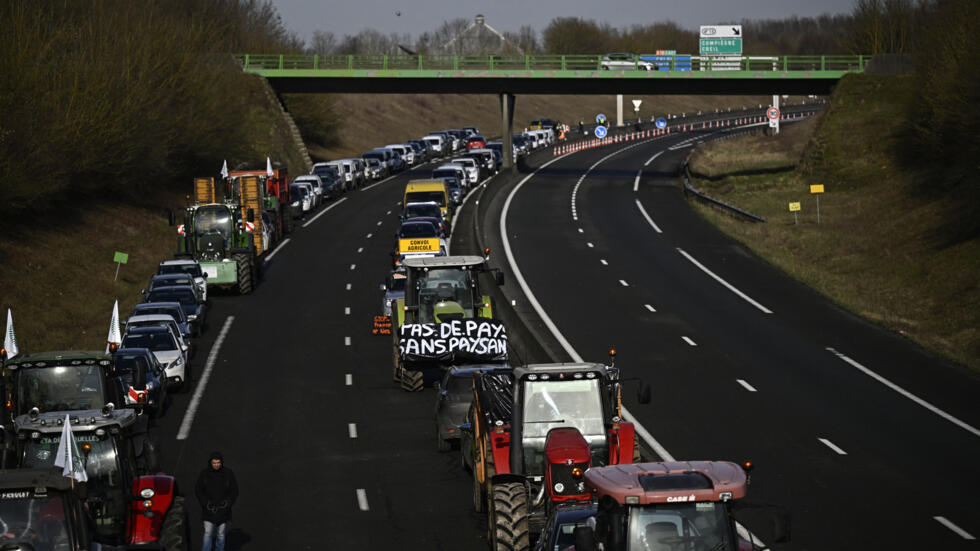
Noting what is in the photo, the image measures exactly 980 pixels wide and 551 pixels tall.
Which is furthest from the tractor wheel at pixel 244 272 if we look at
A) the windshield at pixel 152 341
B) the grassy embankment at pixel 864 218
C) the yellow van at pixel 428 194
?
the grassy embankment at pixel 864 218

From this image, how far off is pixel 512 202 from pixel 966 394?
4065cm

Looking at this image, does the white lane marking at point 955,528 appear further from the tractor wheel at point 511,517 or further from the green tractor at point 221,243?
the green tractor at point 221,243

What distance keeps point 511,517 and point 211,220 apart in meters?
29.4

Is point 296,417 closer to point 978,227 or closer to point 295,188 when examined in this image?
point 978,227

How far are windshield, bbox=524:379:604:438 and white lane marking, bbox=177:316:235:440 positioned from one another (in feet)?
36.8

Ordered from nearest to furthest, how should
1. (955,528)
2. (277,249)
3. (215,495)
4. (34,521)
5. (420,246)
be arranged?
(34,521) → (215,495) → (955,528) → (420,246) → (277,249)

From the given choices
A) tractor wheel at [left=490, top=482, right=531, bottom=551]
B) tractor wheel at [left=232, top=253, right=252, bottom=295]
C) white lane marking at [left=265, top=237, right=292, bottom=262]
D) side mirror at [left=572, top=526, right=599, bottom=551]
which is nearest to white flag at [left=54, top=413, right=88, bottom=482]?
side mirror at [left=572, top=526, right=599, bottom=551]

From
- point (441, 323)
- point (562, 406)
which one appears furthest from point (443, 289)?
point (562, 406)

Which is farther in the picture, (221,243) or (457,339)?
(221,243)

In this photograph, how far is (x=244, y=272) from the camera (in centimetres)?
4294

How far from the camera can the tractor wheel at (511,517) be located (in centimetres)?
1617

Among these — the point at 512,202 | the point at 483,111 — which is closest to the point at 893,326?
the point at 512,202

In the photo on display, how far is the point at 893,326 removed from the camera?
38.9 meters

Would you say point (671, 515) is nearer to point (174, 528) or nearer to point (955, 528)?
point (174, 528)
